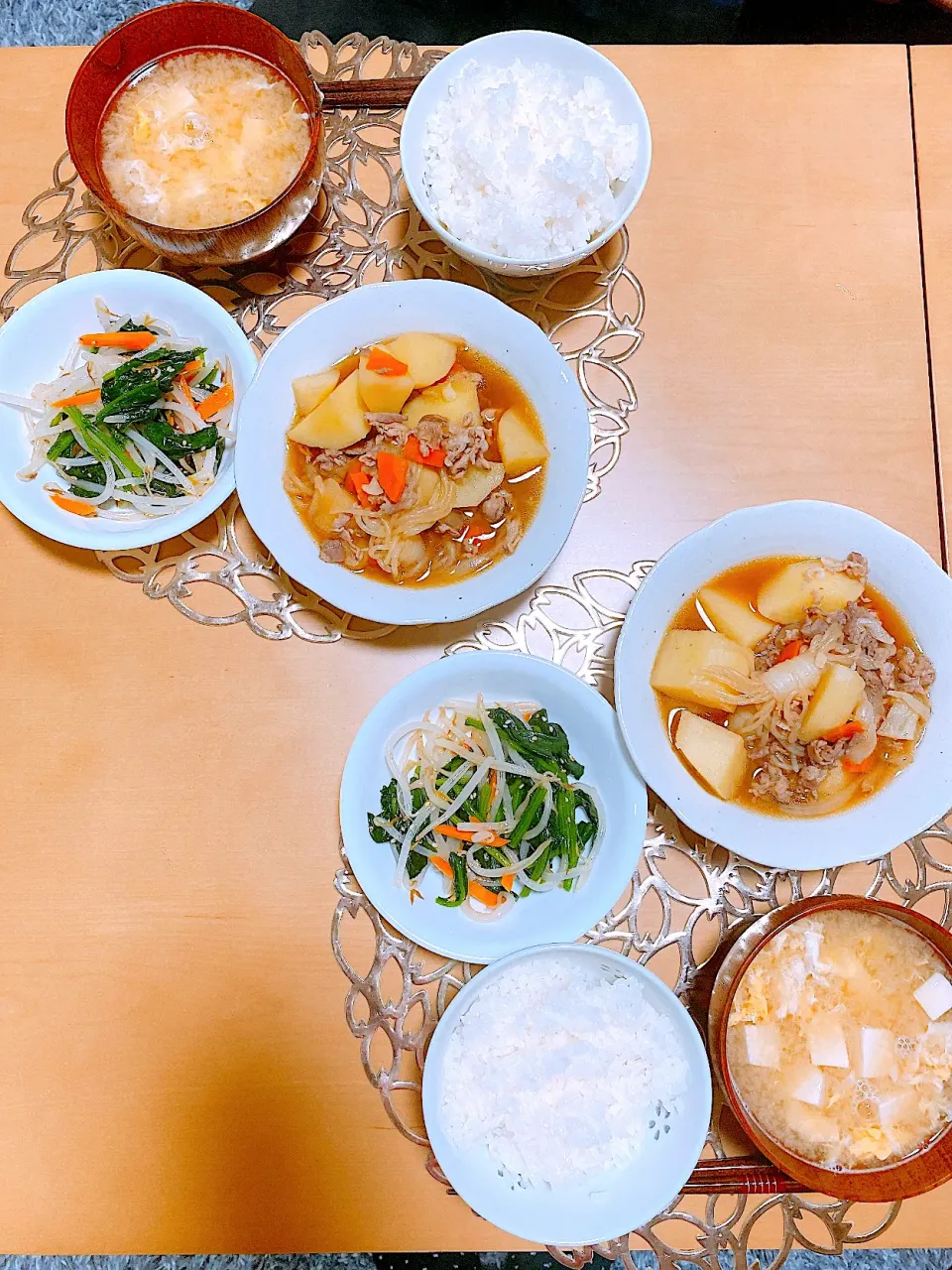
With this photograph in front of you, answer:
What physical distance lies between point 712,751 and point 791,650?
274mm

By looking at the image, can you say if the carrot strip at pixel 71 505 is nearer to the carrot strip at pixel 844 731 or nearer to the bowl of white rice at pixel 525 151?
the bowl of white rice at pixel 525 151

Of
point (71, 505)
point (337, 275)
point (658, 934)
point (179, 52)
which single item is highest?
point (179, 52)

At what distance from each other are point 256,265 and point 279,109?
34 cm

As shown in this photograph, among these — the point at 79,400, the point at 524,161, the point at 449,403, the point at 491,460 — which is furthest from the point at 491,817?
the point at 524,161

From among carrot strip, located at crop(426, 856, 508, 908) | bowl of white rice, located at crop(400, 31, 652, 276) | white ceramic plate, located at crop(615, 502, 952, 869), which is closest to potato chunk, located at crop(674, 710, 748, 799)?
white ceramic plate, located at crop(615, 502, 952, 869)

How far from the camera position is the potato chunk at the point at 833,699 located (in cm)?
181

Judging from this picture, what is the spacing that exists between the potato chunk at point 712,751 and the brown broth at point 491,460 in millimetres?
548

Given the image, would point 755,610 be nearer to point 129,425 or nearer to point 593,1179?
point 593,1179

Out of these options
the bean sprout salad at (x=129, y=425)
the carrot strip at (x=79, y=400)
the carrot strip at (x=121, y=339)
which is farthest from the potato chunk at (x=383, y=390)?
the carrot strip at (x=79, y=400)

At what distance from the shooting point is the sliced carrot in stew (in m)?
1.91

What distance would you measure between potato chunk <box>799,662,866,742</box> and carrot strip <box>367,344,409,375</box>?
109 centimetres

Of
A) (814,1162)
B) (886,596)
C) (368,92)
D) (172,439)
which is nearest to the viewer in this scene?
(814,1162)

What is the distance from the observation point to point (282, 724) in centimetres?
206

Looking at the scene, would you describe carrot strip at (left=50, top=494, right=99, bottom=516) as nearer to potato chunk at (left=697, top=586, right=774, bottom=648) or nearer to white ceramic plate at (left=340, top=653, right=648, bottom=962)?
white ceramic plate at (left=340, top=653, right=648, bottom=962)
